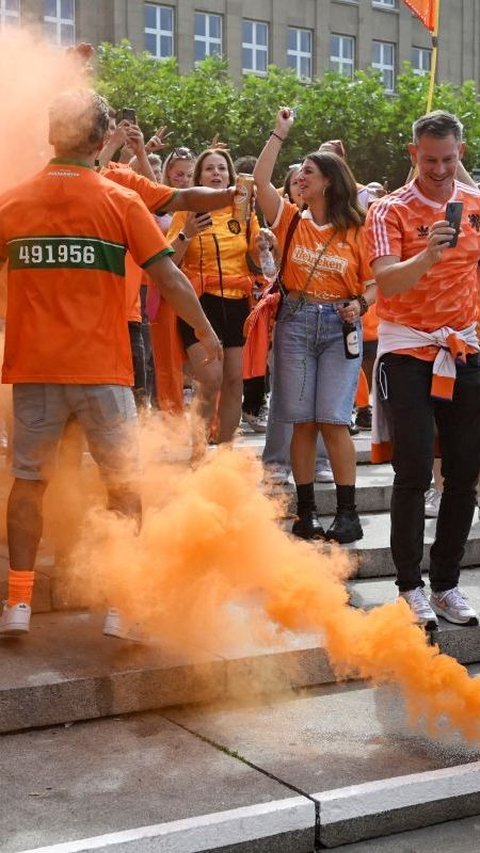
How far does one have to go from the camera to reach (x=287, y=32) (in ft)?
153

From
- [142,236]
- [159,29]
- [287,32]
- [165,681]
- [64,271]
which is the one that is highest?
[287,32]

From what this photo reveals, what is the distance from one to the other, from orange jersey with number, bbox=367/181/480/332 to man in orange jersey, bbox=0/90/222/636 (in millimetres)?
909

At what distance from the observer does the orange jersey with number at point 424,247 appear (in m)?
5.14

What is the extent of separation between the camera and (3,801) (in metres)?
3.77

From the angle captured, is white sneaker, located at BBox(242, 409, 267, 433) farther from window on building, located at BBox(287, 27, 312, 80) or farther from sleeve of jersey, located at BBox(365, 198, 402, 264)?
window on building, located at BBox(287, 27, 312, 80)

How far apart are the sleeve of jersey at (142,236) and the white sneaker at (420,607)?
68.9 inches

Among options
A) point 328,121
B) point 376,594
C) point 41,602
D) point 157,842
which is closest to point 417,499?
point 376,594

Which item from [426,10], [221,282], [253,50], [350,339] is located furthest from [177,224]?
[253,50]

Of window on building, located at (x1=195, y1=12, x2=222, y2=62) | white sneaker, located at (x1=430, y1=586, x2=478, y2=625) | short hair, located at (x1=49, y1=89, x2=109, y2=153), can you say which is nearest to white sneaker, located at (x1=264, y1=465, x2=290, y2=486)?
white sneaker, located at (x1=430, y1=586, x2=478, y2=625)

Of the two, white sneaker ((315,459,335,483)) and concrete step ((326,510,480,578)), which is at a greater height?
white sneaker ((315,459,335,483))

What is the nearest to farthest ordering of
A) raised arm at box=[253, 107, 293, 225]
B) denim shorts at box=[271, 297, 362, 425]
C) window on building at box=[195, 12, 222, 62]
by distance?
raised arm at box=[253, 107, 293, 225] → denim shorts at box=[271, 297, 362, 425] → window on building at box=[195, 12, 222, 62]

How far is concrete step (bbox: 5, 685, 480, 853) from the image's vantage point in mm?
3600

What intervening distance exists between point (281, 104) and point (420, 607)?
30.2 meters

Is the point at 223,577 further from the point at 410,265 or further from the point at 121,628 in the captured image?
the point at 410,265
